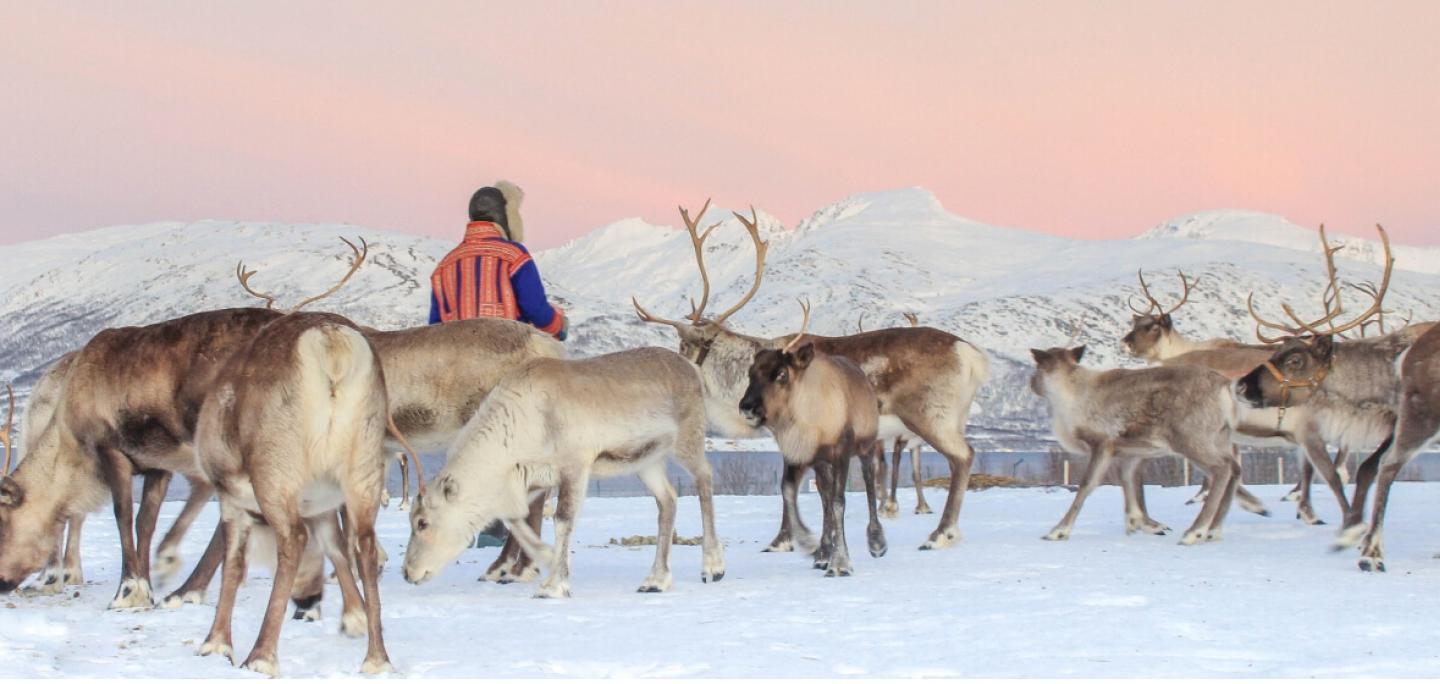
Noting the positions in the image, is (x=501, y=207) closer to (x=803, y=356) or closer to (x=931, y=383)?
(x=803, y=356)

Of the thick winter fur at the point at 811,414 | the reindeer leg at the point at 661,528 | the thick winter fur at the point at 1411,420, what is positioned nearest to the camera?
the reindeer leg at the point at 661,528

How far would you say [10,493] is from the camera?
856 cm

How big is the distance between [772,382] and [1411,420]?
4.52 meters

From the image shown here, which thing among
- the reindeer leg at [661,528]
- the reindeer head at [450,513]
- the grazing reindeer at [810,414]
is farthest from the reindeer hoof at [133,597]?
the grazing reindeer at [810,414]

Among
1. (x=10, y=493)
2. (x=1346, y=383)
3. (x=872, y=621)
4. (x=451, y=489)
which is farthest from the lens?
(x=1346, y=383)

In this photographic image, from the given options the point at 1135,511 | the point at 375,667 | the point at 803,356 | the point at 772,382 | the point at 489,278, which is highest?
the point at 489,278

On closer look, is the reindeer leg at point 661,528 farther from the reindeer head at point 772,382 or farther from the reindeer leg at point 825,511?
the reindeer leg at point 825,511

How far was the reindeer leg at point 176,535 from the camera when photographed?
845 cm

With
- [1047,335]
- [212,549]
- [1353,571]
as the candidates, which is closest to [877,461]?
[1353,571]

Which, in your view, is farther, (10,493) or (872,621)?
(10,493)

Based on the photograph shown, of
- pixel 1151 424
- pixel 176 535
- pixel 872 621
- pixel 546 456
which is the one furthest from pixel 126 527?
pixel 1151 424

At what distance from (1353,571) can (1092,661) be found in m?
4.53

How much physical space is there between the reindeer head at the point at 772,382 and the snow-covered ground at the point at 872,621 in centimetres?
115

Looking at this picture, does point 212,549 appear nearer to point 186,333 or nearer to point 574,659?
point 186,333
